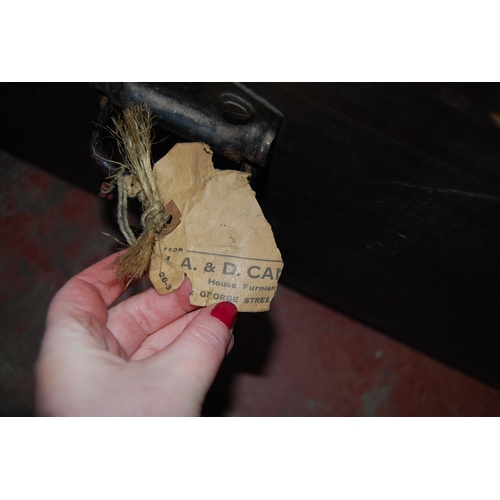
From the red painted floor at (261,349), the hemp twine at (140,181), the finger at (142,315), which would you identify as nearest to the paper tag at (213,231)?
the hemp twine at (140,181)

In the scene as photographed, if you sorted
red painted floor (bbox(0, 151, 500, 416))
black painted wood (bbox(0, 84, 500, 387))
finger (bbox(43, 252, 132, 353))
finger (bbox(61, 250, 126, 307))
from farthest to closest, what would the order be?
red painted floor (bbox(0, 151, 500, 416)) < finger (bbox(61, 250, 126, 307)) < finger (bbox(43, 252, 132, 353)) < black painted wood (bbox(0, 84, 500, 387))

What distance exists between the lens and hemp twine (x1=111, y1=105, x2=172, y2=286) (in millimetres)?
587

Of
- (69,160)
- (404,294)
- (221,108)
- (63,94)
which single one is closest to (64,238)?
A: (69,160)

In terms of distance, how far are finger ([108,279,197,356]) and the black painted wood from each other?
29 centimetres

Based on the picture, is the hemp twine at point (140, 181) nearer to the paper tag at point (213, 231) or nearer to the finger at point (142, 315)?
the paper tag at point (213, 231)

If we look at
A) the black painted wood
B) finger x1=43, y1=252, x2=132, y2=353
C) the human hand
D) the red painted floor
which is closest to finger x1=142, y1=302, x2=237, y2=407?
the human hand

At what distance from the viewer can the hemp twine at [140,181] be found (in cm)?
59

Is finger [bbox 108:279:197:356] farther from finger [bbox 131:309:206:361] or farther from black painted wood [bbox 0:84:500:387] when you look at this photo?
black painted wood [bbox 0:84:500:387]

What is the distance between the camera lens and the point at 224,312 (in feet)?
2.10

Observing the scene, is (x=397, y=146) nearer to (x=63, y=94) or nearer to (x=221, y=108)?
(x=221, y=108)

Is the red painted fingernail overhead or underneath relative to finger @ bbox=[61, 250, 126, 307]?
overhead

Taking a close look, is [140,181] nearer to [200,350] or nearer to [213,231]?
[213,231]

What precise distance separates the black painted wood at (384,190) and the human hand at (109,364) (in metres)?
0.30

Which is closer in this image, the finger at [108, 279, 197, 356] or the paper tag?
the paper tag
